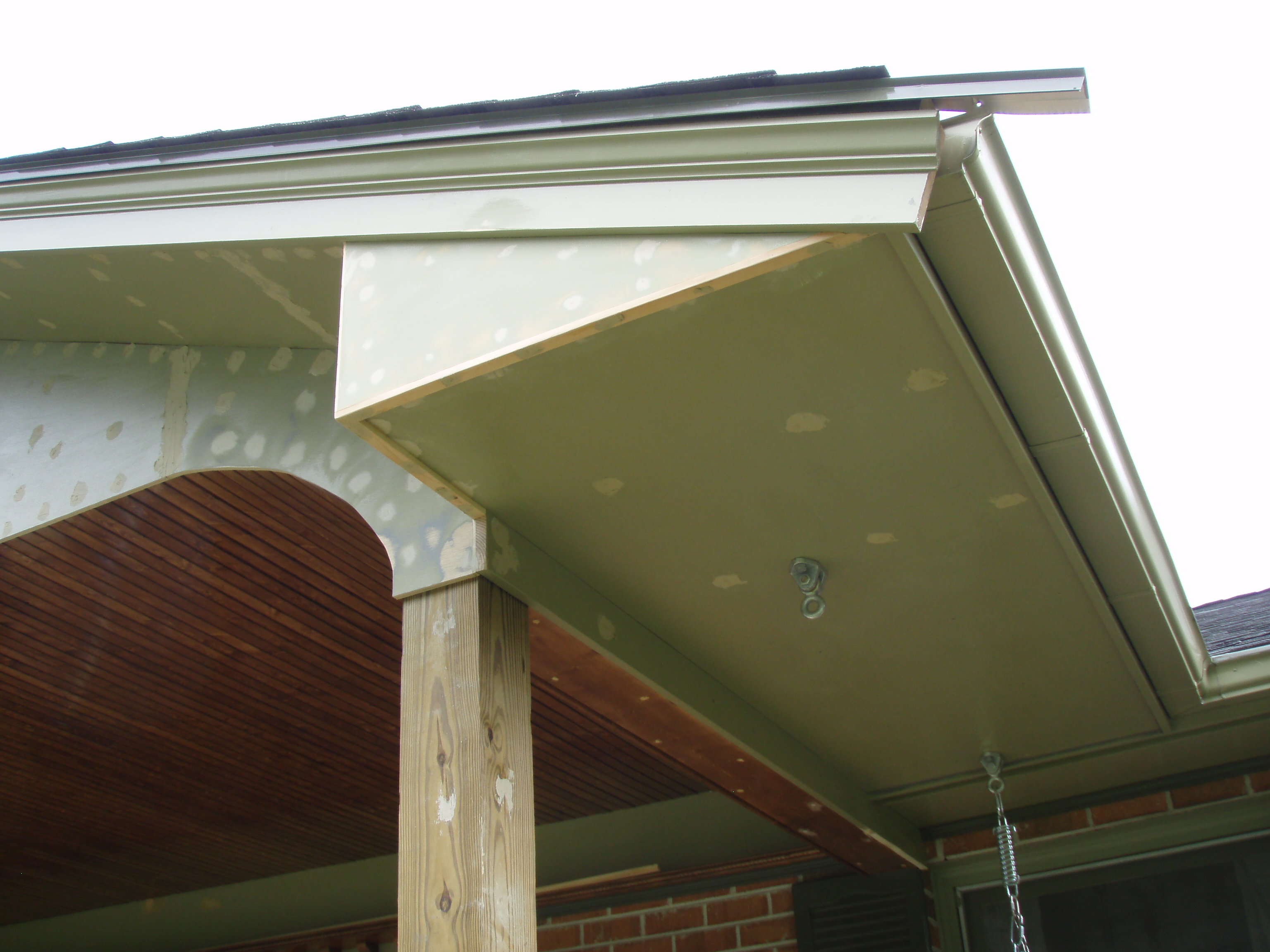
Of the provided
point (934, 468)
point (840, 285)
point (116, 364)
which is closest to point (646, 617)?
point (934, 468)

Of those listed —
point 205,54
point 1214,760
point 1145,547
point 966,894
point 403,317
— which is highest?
point 205,54

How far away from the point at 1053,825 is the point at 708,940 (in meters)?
1.55

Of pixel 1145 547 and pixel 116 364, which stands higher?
pixel 116 364

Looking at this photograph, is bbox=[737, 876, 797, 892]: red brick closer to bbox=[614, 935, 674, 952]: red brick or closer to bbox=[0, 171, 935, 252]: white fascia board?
bbox=[614, 935, 674, 952]: red brick

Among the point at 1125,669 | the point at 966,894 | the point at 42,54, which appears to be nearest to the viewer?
the point at 1125,669

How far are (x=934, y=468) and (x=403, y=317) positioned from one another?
108 centimetres

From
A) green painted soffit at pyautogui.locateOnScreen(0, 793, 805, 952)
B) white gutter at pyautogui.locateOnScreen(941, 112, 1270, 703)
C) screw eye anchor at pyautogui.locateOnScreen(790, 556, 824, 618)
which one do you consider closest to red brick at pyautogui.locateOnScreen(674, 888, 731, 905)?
green painted soffit at pyautogui.locateOnScreen(0, 793, 805, 952)

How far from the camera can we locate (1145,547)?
8.66ft

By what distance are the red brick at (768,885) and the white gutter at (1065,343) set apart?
2.04 m

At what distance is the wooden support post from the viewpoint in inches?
78.0

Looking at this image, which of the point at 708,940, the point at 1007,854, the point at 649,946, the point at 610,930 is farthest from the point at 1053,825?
the point at 610,930

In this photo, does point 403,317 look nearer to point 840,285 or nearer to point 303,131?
point 303,131

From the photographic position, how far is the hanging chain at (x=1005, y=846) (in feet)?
11.6

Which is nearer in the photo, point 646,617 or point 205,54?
point 646,617
